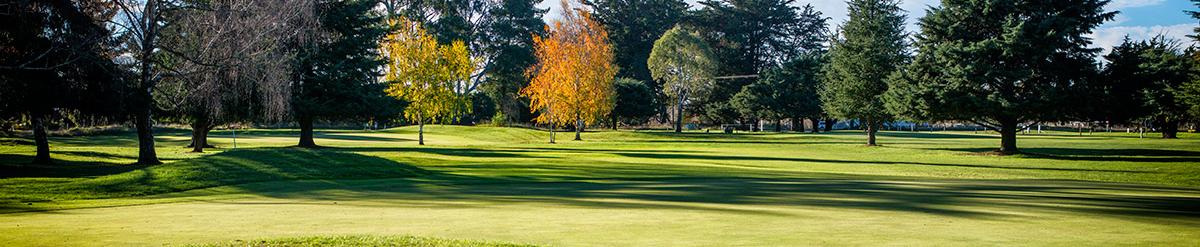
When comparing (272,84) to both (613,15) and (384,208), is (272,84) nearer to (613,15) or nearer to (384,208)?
(384,208)

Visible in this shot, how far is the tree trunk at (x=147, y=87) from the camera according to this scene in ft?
85.9

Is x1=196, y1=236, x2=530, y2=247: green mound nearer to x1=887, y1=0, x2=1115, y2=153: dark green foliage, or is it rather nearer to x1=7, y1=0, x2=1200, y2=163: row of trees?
x1=7, y1=0, x2=1200, y2=163: row of trees

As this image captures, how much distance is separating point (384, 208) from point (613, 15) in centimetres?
8259

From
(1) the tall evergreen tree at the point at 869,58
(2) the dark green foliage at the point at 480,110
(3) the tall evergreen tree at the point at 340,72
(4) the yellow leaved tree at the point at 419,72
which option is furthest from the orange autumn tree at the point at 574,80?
(2) the dark green foliage at the point at 480,110

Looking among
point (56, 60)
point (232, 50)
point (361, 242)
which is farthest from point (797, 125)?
point (361, 242)

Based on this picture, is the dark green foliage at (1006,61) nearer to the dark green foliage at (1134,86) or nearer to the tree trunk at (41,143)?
the dark green foliage at (1134,86)

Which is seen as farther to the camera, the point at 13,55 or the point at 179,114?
the point at 179,114

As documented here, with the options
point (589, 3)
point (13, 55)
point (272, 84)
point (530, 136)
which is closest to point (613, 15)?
point (589, 3)

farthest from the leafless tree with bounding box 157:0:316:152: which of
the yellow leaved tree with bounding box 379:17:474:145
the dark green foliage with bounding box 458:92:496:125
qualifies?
the dark green foliage with bounding box 458:92:496:125

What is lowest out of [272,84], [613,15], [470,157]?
[470,157]

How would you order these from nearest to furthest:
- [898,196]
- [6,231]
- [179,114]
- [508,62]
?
[6,231] < [898,196] < [179,114] < [508,62]

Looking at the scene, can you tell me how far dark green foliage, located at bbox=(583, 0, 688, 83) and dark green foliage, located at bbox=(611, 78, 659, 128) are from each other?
7.70 m

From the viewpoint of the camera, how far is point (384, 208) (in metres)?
14.8

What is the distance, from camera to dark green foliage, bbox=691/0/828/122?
93.2 metres
